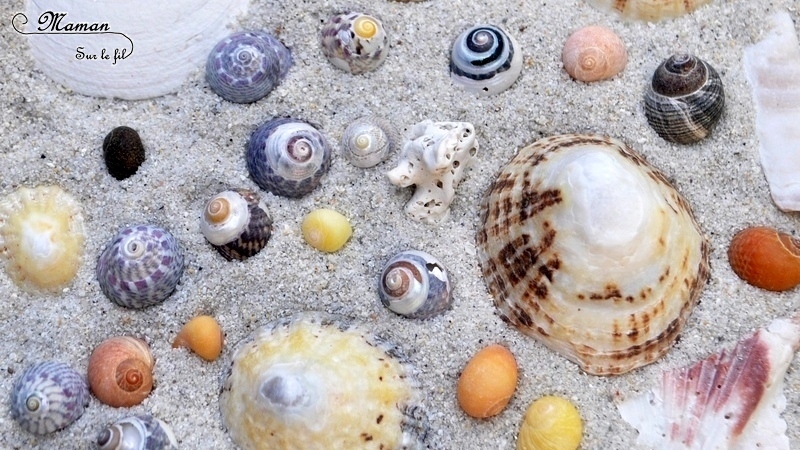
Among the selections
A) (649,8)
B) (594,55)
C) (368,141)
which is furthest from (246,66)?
(649,8)

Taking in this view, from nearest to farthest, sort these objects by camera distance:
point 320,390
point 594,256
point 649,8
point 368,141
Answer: point 320,390
point 594,256
point 368,141
point 649,8

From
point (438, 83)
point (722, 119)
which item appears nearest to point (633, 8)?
point (722, 119)

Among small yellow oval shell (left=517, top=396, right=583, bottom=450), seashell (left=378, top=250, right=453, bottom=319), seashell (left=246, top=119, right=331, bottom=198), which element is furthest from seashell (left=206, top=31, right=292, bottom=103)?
small yellow oval shell (left=517, top=396, right=583, bottom=450)

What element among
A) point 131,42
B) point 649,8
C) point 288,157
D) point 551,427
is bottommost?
point 551,427

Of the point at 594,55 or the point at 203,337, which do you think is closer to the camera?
the point at 203,337

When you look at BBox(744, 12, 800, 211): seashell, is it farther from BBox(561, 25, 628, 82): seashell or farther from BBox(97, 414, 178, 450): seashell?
BBox(97, 414, 178, 450): seashell

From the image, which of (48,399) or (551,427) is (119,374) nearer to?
(48,399)

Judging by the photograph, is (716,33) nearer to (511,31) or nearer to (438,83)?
(511,31)
